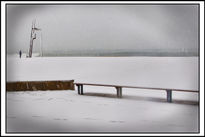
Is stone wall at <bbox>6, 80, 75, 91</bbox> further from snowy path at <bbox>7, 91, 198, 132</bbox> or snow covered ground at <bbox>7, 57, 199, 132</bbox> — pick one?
snowy path at <bbox>7, 91, 198, 132</bbox>

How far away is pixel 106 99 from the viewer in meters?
3.39

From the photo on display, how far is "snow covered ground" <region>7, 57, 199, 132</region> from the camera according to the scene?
240 cm

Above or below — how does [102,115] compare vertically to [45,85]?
below

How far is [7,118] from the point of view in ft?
8.09

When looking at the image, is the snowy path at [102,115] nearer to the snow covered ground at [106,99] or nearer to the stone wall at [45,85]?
the snow covered ground at [106,99]

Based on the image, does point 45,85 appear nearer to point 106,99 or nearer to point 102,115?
point 106,99

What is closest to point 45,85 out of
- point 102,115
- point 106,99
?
point 106,99

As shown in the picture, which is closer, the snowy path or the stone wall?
the snowy path

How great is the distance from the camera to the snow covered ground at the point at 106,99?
7.88 feet

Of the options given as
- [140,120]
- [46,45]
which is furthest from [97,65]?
[140,120]

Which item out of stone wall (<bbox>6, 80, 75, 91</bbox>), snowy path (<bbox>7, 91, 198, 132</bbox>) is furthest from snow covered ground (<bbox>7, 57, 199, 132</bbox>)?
stone wall (<bbox>6, 80, 75, 91</bbox>)

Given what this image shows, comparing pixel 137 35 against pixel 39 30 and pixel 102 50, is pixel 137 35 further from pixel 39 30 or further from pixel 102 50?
pixel 39 30

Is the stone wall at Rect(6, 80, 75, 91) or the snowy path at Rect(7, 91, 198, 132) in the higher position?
the stone wall at Rect(6, 80, 75, 91)

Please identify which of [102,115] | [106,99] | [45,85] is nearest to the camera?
[102,115]
